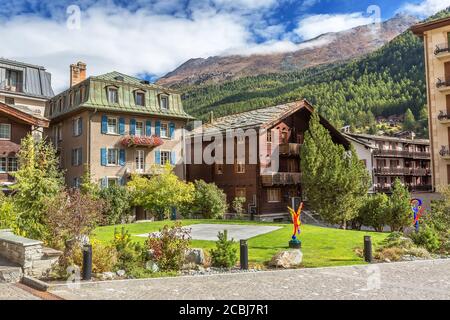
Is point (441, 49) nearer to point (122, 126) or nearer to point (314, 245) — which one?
point (314, 245)

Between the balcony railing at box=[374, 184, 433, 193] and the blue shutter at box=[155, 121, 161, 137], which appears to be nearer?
the blue shutter at box=[155, 121, 161, 137]

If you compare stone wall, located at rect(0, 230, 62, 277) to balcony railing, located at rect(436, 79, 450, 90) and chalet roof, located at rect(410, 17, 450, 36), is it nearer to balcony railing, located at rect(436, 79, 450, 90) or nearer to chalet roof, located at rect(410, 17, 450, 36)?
balcony railing, located at rect(436, 79, 450, 90)

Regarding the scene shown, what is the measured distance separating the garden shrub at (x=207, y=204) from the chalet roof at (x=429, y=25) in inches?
903

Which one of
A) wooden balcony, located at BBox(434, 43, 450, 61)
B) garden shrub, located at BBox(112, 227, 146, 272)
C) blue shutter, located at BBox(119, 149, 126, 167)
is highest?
wooden balcony, located at BBox(434, 43, 450, 61)

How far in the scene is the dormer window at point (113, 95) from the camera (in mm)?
36781

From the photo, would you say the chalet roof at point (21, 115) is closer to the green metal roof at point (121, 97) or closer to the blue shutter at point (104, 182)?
the green metal roof at point (121, 97)

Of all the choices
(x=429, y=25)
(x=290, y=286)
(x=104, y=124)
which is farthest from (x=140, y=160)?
(x=290, y=286)

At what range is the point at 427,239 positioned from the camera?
60.3 feet

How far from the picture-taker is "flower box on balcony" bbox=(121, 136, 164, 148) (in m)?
36.3

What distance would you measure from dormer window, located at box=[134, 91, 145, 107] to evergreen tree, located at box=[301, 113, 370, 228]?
16150mm

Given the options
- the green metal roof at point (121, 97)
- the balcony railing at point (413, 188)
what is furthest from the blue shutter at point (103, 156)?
the balcony railing at point (413, 188)

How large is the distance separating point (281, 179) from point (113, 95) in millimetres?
16359

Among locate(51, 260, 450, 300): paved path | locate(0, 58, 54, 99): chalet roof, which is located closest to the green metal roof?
locate(0, 58, 54, 99): chalet roof
